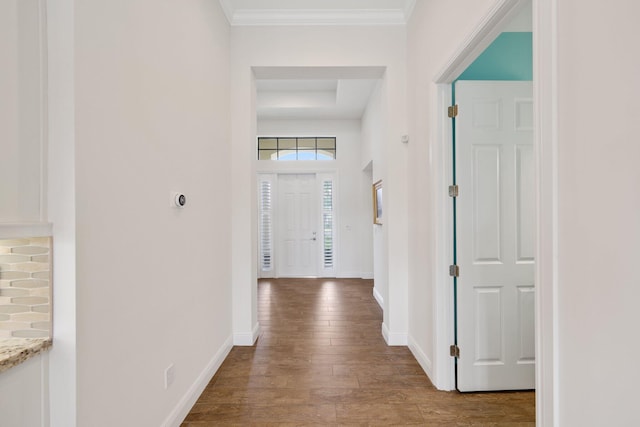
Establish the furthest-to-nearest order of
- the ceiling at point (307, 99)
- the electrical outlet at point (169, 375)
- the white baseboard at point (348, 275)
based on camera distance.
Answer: the white baseboard at point (348, 275) → the ceiling at point (307, 99) → the electrical outlet at point (169, 375)

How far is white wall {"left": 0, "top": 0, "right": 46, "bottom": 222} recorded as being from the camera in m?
0.93

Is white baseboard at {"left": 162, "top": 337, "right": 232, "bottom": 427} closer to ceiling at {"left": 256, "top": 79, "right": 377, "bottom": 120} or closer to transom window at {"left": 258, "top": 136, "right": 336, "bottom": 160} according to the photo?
ceiling at {"left": 256, "top": 79, "right": 377, "bottom": 120}

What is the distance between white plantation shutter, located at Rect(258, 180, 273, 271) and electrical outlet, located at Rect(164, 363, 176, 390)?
4.40 m

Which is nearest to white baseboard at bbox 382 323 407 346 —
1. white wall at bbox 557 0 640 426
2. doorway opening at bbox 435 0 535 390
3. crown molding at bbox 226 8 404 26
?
doorway opening at bbox 435 0 535 390

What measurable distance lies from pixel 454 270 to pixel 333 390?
1235mm

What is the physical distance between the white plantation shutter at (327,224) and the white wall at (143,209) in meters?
3.90

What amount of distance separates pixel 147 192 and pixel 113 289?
1.63ft

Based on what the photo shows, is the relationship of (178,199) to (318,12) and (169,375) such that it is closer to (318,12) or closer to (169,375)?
(169,375)

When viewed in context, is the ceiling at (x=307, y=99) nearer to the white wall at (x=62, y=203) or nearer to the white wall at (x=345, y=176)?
the white wall at (x=345, y=176)

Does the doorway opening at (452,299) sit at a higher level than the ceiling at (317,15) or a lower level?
lower

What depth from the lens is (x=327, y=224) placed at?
6.25 m

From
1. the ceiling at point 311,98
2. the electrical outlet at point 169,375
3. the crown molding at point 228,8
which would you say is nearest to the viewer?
the electrical outlet at point 169,375

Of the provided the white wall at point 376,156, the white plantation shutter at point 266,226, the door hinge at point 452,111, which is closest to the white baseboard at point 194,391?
the white wall at point 376,156

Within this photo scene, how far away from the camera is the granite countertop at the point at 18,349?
900 mm
